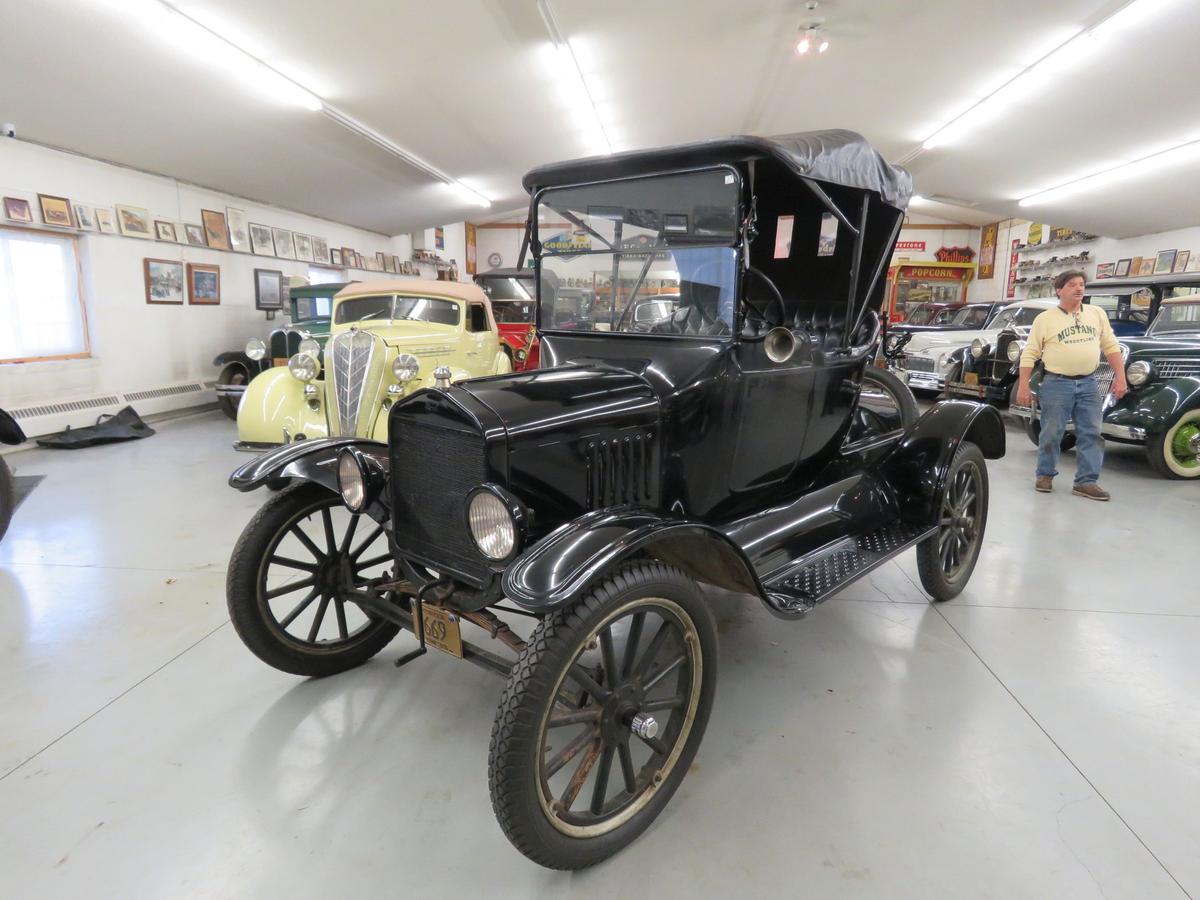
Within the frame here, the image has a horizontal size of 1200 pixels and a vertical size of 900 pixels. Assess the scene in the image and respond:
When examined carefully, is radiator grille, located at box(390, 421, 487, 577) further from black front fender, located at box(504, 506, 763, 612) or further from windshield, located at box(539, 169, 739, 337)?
windshield, located at box(539, 169, 739, 337)

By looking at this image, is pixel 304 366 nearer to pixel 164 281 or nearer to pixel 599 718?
pixel 164 281

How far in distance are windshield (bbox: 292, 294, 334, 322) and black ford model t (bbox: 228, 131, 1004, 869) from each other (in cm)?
656

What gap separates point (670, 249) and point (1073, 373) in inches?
155

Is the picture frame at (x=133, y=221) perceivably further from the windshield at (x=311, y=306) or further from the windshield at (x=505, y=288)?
the windshield at (x=505, y=288)

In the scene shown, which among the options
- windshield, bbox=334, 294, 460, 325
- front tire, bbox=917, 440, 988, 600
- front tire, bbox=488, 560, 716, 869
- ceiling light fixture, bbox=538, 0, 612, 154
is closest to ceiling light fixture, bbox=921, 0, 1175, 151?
ceiling light fixture, bbox=538, 0, 612, 154

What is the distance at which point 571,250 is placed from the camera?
2836 mm

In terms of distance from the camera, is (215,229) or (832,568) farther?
(215,229)

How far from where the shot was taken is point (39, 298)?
6.95 metres

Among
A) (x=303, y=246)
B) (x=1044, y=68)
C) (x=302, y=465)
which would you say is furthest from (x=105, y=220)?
(x=1044, y=68)

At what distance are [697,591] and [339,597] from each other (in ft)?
4.91

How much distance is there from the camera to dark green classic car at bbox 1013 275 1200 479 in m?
5.70

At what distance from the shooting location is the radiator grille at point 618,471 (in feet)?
7.02

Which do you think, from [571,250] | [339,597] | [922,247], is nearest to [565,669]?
[339,597]

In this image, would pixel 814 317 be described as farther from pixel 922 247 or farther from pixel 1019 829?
pixel 922 247
